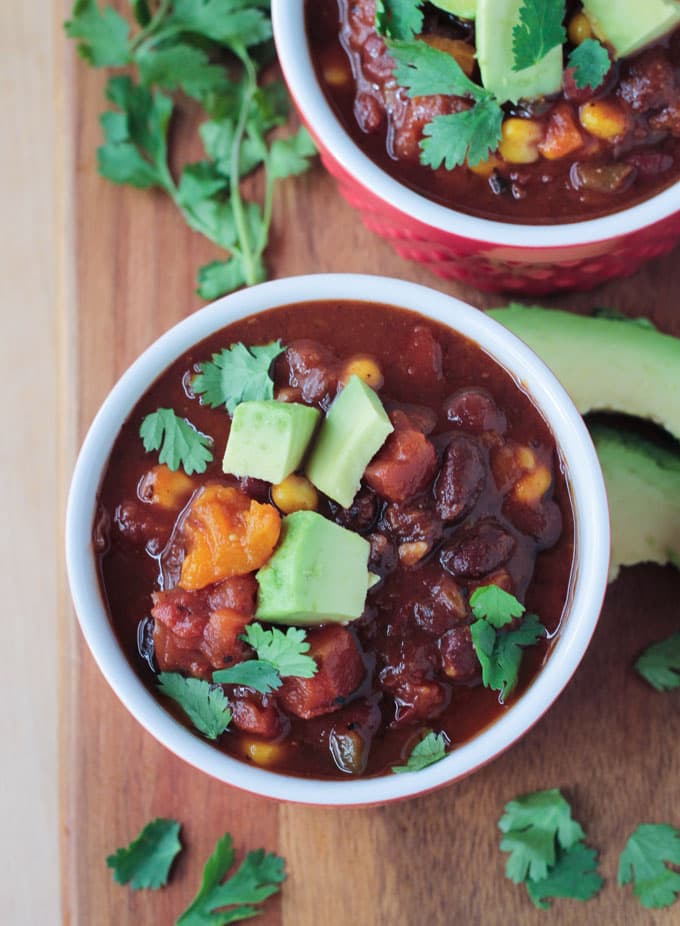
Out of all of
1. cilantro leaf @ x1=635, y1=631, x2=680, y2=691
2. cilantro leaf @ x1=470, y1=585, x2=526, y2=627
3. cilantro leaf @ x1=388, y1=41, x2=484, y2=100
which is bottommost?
cilantro leaf @ x1=635, y1=631, x2=680, y2=691

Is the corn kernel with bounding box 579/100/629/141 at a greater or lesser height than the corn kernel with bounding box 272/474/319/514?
greater

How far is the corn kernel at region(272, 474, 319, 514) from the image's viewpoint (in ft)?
7.95

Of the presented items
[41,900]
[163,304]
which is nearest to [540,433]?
[163,304]

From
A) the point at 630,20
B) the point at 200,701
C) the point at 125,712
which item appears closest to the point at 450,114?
the point at 630,20

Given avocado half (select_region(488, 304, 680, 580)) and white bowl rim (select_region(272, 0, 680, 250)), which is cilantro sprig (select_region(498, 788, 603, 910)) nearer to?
avocado half (select_region(488, 304, 680, 580))

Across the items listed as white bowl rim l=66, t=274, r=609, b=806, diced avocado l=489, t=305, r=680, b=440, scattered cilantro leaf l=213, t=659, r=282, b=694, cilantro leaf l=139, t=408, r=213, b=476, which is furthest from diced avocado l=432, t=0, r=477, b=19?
scattered cilantro leaf l=213, t=659, r=282, b=694

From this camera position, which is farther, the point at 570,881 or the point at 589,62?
the point at 570,881

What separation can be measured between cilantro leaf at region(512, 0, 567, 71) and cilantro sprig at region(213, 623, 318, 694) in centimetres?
141

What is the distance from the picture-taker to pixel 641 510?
10.3 ft

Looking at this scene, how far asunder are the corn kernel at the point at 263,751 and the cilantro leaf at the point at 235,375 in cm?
75

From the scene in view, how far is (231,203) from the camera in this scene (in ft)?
11.4

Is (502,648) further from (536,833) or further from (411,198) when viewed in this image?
(411,198)

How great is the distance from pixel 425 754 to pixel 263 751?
0.37 m

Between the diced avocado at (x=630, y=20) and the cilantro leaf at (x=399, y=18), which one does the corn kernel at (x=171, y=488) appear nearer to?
the cilantro leaf at (x=399, y=18)
